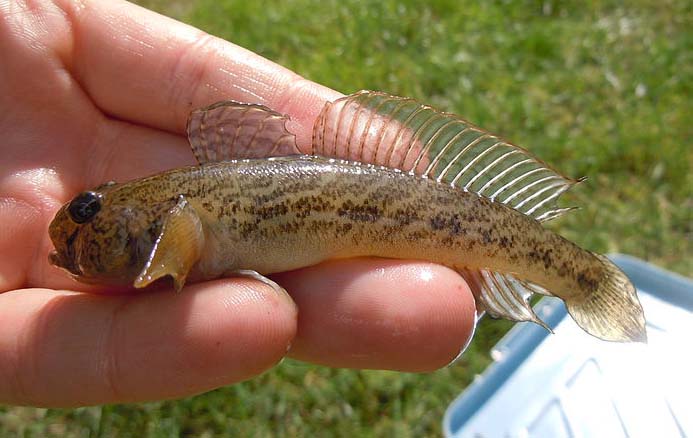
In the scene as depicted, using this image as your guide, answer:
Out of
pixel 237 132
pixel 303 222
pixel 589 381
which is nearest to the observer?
pixel 303 222

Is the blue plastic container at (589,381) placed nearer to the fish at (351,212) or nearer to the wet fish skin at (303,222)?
the fish at (351,212)

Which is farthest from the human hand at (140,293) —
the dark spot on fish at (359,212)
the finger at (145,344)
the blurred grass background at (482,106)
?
the blurred grass background at (482,106)

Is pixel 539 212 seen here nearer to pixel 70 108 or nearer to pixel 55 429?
pixel 70 108

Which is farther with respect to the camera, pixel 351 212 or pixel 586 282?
pixel 586 282

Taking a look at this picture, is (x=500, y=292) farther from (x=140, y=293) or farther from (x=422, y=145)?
(x=140, y=293)

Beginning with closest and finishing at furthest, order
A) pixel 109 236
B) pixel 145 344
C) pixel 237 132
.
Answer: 1. pixel 145 344
2. pixel 109 236
3. pixel 237 132

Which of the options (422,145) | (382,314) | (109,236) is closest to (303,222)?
(382,314)

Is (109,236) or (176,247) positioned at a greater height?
(176,247)
